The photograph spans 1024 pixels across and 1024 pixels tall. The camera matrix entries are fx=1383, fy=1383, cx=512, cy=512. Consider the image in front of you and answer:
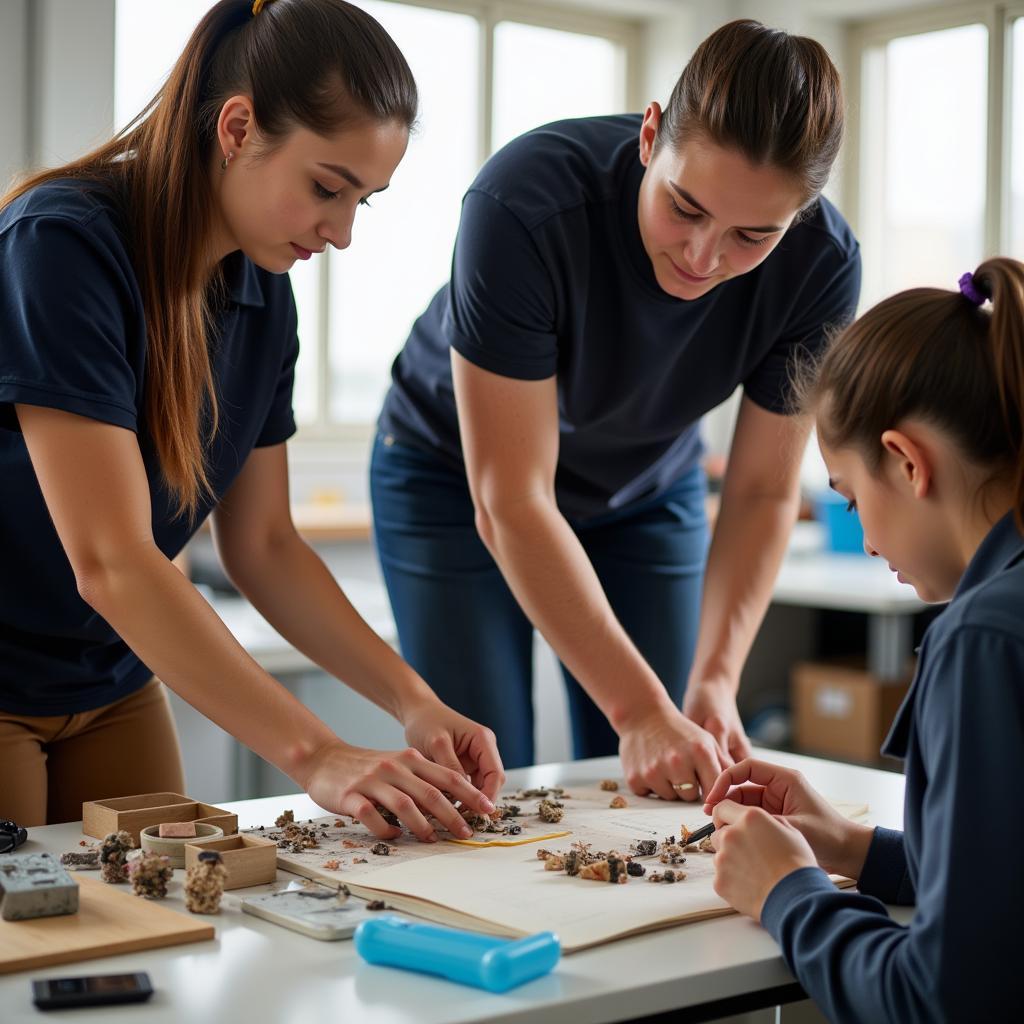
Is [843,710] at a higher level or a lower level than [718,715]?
lower

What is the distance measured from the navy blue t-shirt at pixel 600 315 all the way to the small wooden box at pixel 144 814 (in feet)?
2.00

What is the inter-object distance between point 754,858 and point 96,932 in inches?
19.3

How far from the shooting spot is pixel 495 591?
1864 mm

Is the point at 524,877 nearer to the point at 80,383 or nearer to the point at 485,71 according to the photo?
the point at 80,383

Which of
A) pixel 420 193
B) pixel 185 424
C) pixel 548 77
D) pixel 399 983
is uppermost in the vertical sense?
pixel 548 77

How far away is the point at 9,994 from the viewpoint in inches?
34.7

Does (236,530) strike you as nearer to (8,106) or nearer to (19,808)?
(19,808)

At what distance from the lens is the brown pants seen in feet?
4.62

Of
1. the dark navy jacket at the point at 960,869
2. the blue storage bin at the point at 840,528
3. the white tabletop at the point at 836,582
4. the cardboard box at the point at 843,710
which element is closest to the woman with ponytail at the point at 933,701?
the dark navy jacket at the point at 960,869

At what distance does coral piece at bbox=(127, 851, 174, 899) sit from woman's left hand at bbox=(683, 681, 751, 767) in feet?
2.38

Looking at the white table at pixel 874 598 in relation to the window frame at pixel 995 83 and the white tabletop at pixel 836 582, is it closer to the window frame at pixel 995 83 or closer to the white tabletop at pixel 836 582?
the white tabletop at pixel 836 582

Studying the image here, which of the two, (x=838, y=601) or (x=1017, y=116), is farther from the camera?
(x=1017, y=116)

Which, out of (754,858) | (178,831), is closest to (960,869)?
(754,858)

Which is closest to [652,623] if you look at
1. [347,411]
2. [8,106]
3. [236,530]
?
[236,530]
